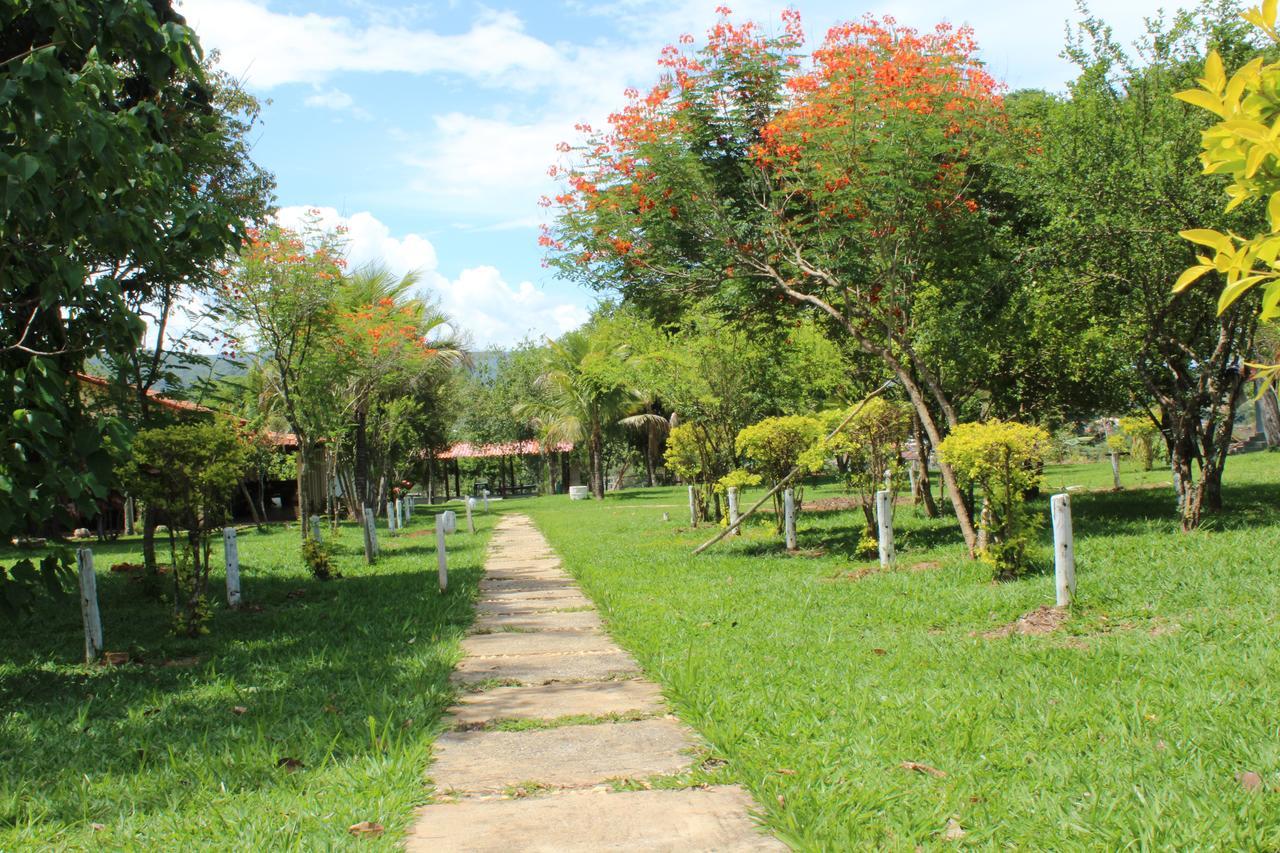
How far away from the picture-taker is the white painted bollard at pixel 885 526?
1031cm

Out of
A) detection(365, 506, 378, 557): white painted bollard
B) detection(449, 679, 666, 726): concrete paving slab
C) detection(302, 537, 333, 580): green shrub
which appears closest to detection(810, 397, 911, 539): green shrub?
detection(302, 537, 333, 580): green shrub

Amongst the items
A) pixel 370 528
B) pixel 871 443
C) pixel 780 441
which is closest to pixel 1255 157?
pixel 871 443

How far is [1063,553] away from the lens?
7312 millimetres

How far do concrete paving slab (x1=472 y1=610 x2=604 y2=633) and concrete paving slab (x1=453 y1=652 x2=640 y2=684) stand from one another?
118 cm

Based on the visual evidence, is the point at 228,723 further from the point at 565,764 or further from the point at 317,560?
the point at 317,560

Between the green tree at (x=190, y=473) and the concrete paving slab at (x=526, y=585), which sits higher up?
the green tree at (x=190, y=473)

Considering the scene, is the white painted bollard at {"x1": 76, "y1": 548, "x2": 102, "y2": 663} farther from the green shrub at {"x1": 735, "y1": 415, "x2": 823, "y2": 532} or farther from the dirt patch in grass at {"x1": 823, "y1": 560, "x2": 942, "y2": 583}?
the green shrub at {"x1": 735, "y1": 415, "x2": 823, "y2": 532}

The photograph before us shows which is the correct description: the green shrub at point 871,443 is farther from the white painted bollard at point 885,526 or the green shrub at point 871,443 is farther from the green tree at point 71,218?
the green tree at point 71,218

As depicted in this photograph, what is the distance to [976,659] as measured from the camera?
618cm

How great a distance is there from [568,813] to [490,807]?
14.0 inches

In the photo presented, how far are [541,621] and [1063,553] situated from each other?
432cm

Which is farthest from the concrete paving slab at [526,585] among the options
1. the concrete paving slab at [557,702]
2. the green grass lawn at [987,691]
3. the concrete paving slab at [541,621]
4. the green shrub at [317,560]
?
the concrete paving slab at [557,702]

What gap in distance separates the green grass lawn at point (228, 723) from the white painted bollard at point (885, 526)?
4317 millimetres

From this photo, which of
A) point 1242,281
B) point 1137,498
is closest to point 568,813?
point 1242,281
